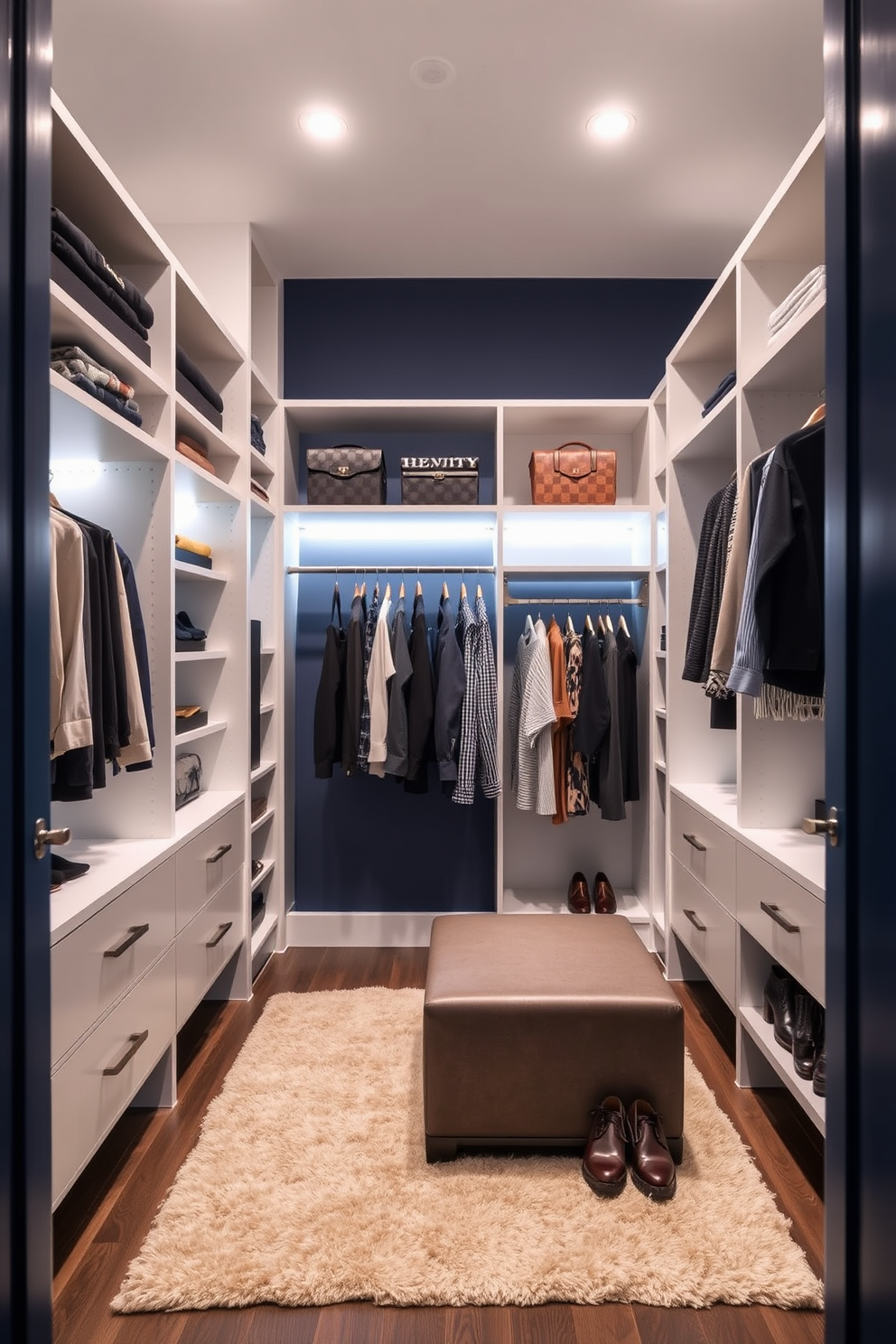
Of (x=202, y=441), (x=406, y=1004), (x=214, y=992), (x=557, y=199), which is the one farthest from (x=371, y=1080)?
(x=557, y=199)

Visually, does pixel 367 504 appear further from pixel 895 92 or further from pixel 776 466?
pixel 895 92

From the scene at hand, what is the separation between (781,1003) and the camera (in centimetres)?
212

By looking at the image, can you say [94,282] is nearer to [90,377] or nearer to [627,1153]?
[90,377]

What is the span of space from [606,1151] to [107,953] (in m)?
1.26

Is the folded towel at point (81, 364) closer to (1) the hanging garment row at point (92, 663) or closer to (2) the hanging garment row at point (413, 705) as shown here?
(1) the hanging garment row at point (92, 663)

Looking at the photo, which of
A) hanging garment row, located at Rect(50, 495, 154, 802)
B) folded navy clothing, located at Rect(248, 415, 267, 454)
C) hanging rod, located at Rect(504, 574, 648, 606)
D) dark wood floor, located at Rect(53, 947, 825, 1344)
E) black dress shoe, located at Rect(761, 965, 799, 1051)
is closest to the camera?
dark wood floor, located at Rect(53, 947, 825, 1344)

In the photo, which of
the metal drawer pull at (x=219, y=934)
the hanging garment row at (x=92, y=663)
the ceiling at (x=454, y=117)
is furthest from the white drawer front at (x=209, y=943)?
the ceiling at (x=454, y=117)

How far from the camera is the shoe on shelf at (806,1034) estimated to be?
1927 millimetres

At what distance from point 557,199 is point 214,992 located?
3.37 meters

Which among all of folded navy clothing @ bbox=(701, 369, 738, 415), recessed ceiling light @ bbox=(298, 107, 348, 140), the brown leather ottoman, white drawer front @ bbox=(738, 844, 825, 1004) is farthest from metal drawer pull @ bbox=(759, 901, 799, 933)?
recessed ceiling light @ bbox=(298, 107, 348, 140)

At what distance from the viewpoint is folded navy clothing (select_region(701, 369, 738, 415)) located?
102 inches

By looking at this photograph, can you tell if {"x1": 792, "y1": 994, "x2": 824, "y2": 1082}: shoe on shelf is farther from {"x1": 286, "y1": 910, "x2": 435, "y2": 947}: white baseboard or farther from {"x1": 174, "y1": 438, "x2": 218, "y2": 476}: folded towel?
{"x1": 174, "y1": 438, "x2": 218, "y2": 476}: folded towel

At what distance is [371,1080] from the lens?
2.39 m

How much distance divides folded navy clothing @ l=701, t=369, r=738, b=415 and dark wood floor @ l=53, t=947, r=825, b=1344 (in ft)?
7.25
